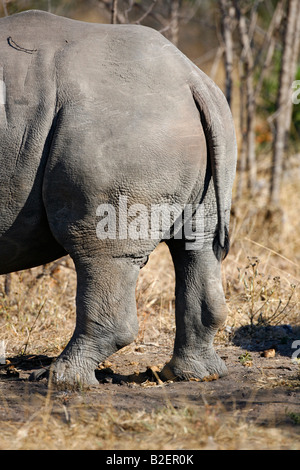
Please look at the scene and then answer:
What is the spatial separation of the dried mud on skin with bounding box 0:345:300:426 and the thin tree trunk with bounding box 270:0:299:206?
11.9ft

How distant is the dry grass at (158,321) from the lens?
9.90 feet

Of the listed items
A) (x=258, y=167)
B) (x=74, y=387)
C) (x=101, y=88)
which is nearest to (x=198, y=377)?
(x=74, y=387)

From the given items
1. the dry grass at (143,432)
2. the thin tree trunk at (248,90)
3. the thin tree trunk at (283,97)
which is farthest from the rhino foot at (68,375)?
the thin tree trunk at (248,90)

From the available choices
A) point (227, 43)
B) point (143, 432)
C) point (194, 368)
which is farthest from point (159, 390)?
point (227, 43)

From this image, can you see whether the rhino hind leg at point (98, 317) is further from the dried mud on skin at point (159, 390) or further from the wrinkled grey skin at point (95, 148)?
the dried mud on skin at point (159, 390)

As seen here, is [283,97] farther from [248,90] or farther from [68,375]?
[68,375]

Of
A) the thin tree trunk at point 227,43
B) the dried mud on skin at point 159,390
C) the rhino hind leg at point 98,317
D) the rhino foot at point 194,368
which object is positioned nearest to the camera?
the dried mud on skin at point 159,390

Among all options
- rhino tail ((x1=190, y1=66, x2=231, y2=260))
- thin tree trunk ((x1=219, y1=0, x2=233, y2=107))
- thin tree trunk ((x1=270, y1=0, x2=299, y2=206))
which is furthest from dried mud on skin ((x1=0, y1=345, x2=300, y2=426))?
thin tree trunk ((x1=219, y1=0, x2=233, y2=107))

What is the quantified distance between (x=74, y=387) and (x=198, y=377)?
32.1 inches

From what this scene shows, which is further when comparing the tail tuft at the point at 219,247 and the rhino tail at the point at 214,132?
the tail tuft at the point at 219,247

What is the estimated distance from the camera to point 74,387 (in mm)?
3779

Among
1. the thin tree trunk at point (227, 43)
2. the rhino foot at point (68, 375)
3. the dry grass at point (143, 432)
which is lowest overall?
the rhino foot at point (68, 375)

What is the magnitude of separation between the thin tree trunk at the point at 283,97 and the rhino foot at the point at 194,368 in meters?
4.07
